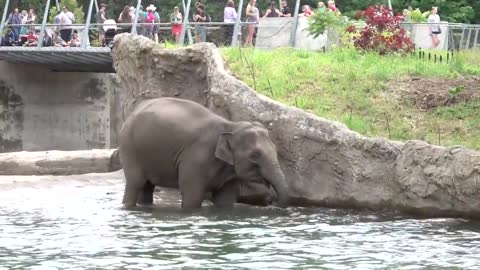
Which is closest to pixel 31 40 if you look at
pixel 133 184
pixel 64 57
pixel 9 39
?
pixel 64 57

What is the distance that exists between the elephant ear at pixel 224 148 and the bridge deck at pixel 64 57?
53.4 ft

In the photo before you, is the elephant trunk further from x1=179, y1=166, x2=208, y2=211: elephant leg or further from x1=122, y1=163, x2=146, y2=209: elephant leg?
x1=122, y1=163, x2=146, y2=209: elephant leg

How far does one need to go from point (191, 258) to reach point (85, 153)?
1002cm

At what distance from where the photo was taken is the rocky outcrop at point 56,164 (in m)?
20.9

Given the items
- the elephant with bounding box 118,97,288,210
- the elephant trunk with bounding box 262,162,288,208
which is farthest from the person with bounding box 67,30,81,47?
the elephant trunk with bounding box 262,162,288,208

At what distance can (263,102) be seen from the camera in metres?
16.9

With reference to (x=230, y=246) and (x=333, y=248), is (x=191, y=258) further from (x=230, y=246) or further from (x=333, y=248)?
(x=333, y=248)

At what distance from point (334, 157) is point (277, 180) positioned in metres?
1.01

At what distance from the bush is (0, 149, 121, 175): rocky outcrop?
5344 mm

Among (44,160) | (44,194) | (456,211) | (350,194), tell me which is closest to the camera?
(456,211)

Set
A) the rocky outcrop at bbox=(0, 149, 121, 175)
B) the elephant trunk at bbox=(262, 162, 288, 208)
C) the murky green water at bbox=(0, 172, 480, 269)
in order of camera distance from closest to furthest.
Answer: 1. the murky green water at bbox=(0, 172, 480, 269)
2. the elephant trunk at bbox=(262, 162, 288, 208)
3. the rocky outcrop at bbox=(0, 149, 121, 175)

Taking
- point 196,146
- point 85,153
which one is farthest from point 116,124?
point 196,146

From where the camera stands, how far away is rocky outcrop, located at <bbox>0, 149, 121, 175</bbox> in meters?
20.9

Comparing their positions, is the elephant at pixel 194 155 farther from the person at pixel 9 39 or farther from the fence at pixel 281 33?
the person at pixel 9 39
